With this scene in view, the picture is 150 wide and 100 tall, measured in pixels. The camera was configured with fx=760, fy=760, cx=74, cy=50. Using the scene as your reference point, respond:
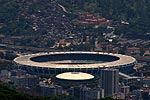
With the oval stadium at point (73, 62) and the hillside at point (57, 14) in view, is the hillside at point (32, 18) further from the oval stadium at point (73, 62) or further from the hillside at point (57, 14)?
the oval stadium at point (73, 62)

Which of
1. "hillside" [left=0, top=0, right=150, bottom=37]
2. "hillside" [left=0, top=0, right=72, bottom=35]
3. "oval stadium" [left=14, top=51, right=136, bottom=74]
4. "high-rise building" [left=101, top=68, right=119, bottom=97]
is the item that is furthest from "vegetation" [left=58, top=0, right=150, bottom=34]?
Result: "high-rise building" [left=101, top=68, right=119, bottom=97]

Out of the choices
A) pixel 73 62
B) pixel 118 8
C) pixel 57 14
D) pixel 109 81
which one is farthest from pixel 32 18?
pixel 109 81

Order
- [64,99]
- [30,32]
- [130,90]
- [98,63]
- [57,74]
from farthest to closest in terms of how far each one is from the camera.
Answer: [30,32], [98,63], [57,74], [130,90], [64,99]

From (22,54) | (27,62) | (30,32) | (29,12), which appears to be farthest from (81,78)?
(29,12)

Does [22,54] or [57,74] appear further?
[22,54]

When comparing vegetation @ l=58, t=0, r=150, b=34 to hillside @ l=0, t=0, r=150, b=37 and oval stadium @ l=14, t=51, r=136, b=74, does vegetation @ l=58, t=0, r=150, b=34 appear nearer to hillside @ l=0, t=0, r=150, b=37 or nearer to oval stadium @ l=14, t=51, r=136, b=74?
hillside @ l=0, t=0, r=150, b=37

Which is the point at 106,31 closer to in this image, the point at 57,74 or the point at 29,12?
the point at 29,12
